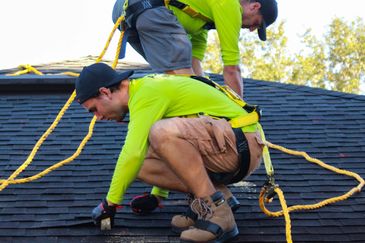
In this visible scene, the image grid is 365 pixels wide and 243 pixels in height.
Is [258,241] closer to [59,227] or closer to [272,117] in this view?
[59,227]

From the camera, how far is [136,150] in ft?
8.06

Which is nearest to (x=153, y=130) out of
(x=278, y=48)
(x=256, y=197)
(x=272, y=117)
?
(x=256, y=197)

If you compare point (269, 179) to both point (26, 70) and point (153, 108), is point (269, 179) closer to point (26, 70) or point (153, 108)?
point (153, 108)

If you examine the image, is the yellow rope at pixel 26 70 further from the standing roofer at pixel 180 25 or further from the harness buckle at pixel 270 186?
the harness buckle at pixel 270 186

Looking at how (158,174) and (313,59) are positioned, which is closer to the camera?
(158,174)

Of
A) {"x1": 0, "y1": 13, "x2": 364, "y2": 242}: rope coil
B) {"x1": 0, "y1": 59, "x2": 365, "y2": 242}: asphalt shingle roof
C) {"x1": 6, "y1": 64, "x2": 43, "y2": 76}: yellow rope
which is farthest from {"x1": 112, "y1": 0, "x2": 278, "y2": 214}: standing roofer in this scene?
{"x1": 6, "y1": 64, "x2": 43, "y2": 76}: yellow rope

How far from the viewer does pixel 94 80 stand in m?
2.60

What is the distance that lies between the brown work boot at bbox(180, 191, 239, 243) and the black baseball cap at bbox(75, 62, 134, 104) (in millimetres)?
669

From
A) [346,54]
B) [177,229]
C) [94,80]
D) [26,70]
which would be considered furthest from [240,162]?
[346,54]

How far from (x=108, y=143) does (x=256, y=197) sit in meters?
1.35

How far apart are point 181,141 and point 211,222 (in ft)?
1.26

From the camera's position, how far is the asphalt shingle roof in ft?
9.15

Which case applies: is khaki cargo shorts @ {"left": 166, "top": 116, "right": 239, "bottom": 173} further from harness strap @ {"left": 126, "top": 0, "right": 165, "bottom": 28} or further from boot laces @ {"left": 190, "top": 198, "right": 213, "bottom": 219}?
harness strap @ {"left": 126, "top": 0, "right": 165, "bottom": 28}

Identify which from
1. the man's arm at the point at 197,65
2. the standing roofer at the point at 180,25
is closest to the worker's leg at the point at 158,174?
the standing roofer at the point at 180,25
